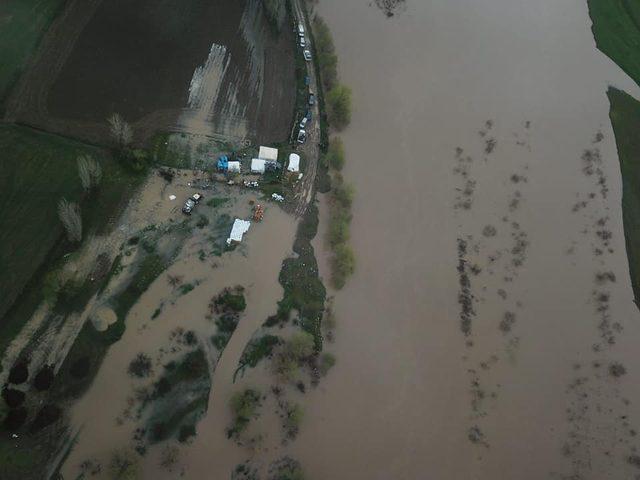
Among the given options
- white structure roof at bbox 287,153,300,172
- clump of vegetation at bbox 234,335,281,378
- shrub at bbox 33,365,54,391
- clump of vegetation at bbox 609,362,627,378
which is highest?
white structure roof at bbox 287,153,300,172

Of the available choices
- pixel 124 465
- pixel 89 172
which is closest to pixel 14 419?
pixel 124 465

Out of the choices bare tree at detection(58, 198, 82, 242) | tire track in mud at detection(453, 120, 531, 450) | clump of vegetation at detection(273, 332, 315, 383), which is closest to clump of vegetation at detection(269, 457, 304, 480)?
clump of vegetation at detection(273, 332, 315, 383)

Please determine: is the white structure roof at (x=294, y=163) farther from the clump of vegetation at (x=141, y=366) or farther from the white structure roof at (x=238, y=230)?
the clump of vegetation at (x=141, y=366)

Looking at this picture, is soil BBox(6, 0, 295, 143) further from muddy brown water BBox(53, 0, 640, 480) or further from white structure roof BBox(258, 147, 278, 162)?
muddy brown water BBox(53, 0, 640, 480)

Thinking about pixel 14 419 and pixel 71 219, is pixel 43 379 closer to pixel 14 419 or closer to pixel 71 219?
pixel 14 419

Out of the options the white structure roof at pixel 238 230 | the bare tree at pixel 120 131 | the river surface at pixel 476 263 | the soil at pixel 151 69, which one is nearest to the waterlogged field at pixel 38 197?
the bare tree at pixel 120 131

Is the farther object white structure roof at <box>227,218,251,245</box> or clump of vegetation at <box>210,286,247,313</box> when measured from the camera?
white structure roof at <box>227,218,251,245</box>
